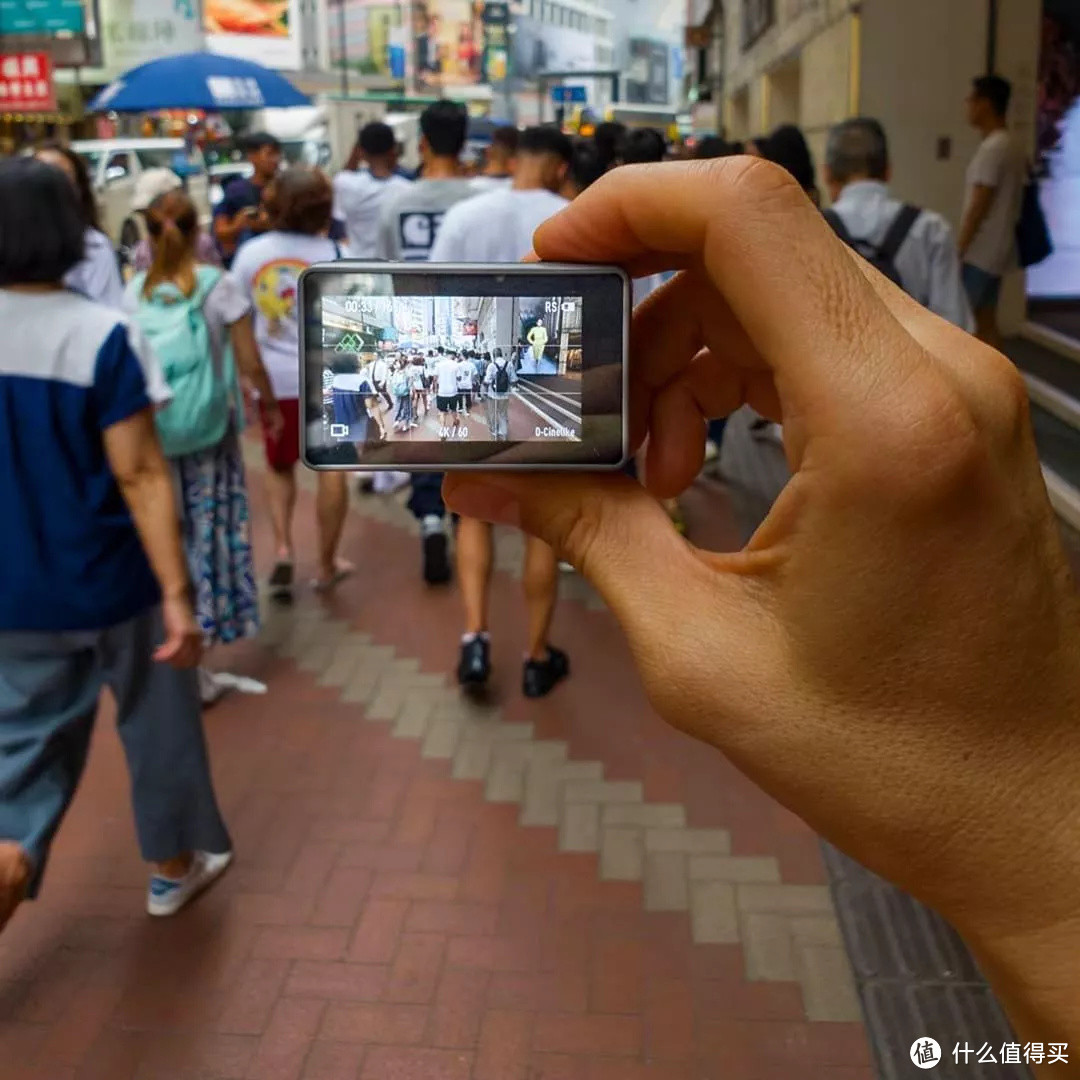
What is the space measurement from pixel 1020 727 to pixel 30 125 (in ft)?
91.8

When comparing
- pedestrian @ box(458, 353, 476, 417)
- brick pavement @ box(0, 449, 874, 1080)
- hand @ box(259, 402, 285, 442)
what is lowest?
brick pavement @ box(0, 449, 874, 1080)

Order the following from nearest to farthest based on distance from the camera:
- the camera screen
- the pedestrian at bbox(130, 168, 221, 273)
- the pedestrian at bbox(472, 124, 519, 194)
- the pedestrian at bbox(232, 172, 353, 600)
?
the camera screen < the pedestrian at bbox(130, 168, 221, 273) < the pedestrian at bbox(232, 172, 353, 600) < the pedestrian at bbox(472, 124, 519, 194)

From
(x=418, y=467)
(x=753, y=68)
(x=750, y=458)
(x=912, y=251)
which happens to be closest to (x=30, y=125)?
(x=753, y=68)

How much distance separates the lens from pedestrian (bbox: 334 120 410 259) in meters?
8.15

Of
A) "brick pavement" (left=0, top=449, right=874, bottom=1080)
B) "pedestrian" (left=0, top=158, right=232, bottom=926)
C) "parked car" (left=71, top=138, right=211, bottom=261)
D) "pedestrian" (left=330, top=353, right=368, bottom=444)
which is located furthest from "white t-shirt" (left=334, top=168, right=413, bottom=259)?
"parked car" (left=71, top=138, right=211, bottom=261)

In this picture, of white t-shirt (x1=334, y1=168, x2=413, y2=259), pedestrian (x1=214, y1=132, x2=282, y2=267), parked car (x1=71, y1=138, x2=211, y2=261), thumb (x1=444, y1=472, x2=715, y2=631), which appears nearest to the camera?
thumb (x1=444, y1=472, x2=715, y2=631)

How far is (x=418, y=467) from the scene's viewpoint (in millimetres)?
1633

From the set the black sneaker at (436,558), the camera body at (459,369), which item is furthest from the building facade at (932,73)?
the camera body at (459,369)

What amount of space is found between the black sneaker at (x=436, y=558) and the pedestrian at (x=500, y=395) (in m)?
4.46

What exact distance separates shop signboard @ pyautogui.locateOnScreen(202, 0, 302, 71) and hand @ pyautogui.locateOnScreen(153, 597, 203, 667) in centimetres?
2753

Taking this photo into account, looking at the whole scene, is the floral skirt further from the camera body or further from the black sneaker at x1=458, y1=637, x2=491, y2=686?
the camera body

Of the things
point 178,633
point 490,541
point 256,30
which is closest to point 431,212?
point 490,541

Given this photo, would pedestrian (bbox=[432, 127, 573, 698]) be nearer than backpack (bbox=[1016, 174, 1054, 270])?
Yes

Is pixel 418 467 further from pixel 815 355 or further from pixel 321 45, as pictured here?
pixel 321 45
